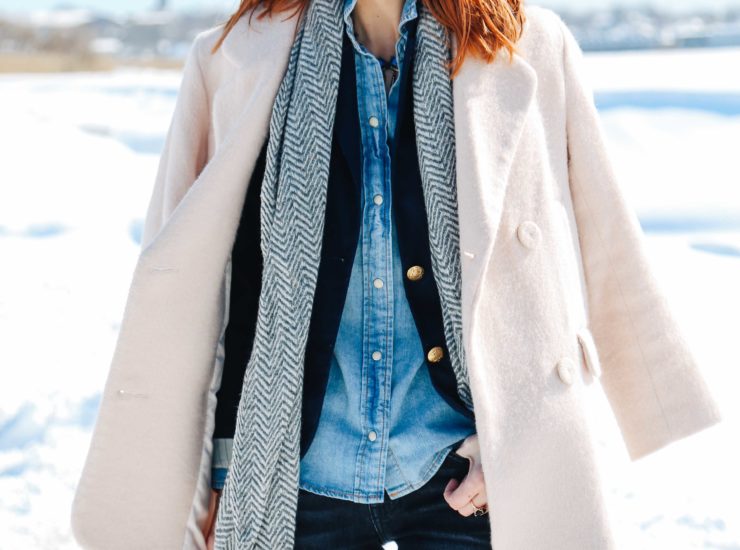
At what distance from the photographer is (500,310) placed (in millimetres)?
1686

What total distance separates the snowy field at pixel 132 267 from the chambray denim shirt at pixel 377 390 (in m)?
0.32

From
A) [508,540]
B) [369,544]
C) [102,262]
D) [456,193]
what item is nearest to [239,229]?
[456,193]

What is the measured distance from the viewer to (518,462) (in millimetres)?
1672

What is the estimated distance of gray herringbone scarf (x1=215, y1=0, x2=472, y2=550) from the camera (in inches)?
65.5

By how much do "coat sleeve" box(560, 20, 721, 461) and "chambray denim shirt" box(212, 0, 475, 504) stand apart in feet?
1.14

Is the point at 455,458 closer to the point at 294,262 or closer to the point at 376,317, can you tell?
the point at 376,317

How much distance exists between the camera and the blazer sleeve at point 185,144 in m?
1.85

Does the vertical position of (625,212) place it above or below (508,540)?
above

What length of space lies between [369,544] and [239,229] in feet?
2.09

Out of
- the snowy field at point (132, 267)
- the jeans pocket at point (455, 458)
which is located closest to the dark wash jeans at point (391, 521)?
the jeans pocket at point (455, 458)

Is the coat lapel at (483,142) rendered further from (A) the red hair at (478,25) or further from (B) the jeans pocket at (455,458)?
(B) the jeans pocket at (455,458)

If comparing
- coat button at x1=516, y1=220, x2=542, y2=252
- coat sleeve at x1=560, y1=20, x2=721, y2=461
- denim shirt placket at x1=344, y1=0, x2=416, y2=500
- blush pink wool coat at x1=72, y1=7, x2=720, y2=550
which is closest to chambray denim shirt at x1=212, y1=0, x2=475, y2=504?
denim shirt placket at x1=344, y1=0, x2=416, y2=500

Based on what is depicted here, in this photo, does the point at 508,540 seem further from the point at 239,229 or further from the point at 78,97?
the point at 78,97

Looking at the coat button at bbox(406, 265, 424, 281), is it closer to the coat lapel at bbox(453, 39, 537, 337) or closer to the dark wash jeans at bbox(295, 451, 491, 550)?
the coat lapel at bbox(453, 39, 537, 337)
